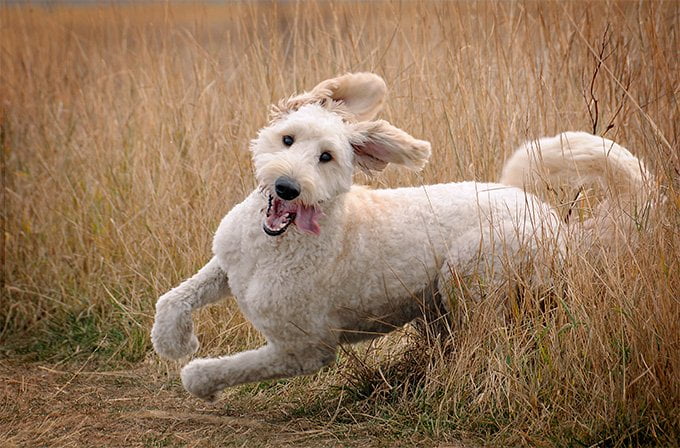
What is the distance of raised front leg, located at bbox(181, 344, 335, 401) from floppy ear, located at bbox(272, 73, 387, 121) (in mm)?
1100

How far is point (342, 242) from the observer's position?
13.9 feet

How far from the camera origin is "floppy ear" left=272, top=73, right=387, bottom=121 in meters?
4.27

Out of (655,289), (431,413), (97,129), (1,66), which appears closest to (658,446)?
(655,289)

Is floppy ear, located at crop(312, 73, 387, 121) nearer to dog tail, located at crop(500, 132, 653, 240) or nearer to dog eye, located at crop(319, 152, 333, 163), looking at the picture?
dog eye, located at crop(319, 152, 333, 163)

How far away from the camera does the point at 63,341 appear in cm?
557

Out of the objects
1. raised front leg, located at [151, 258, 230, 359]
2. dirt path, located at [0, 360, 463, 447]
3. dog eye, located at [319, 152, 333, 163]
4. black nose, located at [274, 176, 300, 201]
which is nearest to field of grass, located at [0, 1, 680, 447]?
dirt path, located at [0, 360, 463, 447]

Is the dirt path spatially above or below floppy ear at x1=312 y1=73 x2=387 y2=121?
below

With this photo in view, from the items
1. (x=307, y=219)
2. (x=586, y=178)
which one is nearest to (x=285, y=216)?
(x=307, y=219)

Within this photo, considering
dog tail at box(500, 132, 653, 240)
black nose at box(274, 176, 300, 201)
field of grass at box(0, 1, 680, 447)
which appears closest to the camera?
black nose at box(274, 176, 300, 201)

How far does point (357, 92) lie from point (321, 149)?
0.51 meters

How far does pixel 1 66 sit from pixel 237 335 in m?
3.53

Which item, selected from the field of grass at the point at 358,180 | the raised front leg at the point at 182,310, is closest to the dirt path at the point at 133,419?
the field of grass at the point at 358,180

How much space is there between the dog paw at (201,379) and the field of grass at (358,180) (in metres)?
0.15

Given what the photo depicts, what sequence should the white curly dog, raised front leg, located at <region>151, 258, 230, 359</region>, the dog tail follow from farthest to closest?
the dog tail → raised front leg, located at <region>151, 258, 230, 359</region> → the white curly dog
